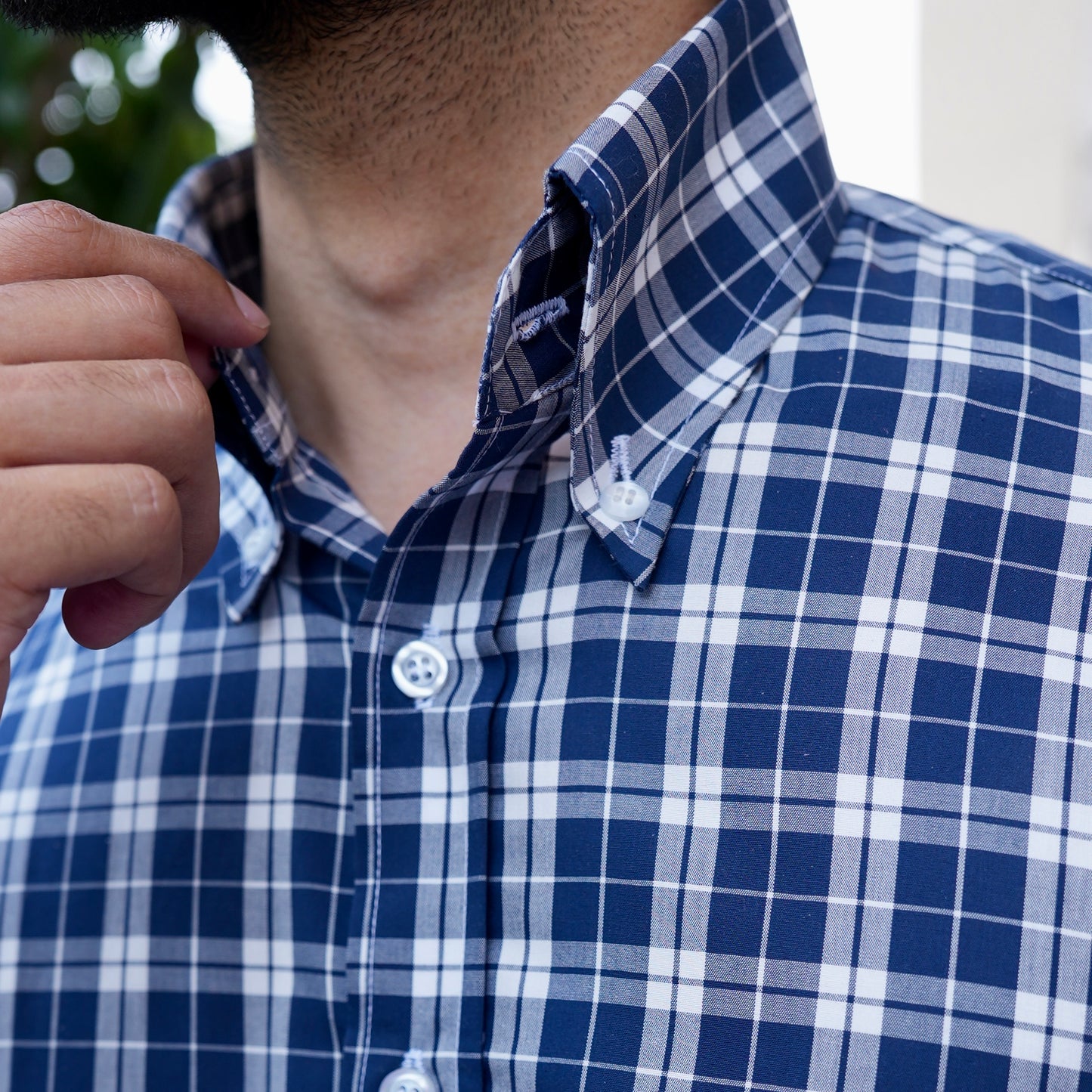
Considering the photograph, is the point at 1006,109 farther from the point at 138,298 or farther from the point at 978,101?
the point at 138,298

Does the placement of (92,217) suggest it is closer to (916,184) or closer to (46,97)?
(46,97)

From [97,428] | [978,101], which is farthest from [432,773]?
[978,101]

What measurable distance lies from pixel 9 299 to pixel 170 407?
0.10m

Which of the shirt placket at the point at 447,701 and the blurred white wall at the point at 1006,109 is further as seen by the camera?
the blurred white wall at the point at 1006,109

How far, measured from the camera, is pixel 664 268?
0.69m

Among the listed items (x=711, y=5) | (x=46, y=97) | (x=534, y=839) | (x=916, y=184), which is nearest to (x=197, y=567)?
(x=534, y=839)

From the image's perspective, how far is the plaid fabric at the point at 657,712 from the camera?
58 cm

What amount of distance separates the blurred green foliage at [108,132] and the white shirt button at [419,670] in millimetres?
1140

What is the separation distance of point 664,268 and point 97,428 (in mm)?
348

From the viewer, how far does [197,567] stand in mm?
665

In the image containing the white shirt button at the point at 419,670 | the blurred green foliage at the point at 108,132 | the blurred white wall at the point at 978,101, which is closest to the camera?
the white shirt button at the point at 419,670

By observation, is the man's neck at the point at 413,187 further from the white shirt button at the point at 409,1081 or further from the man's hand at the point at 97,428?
the white shirt button at the point at 409,1081

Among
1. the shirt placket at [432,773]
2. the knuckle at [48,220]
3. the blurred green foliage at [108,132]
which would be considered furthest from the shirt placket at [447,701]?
the blurred green foliage at [108,132]

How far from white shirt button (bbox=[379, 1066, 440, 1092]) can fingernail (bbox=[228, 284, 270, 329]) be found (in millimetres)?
452
